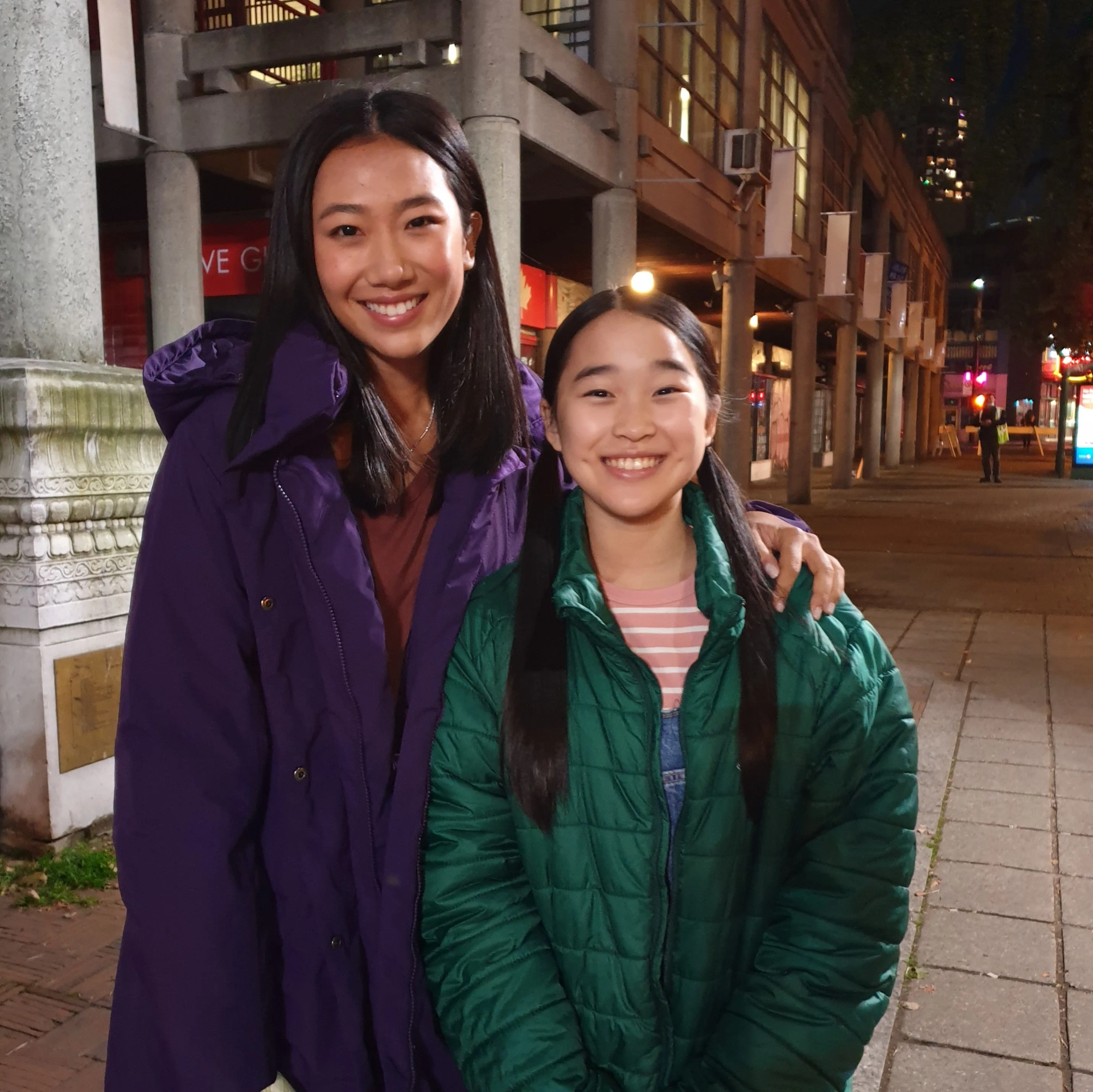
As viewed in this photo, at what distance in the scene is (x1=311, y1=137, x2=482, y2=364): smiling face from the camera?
1788mm

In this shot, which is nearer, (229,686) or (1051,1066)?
(229,686)

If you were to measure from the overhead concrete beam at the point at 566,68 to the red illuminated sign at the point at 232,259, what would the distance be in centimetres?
411

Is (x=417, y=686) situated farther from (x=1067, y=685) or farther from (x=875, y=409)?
(x=875, y=409)

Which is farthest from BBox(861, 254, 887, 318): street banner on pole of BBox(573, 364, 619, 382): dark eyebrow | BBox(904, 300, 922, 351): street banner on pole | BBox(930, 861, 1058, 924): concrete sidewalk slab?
BBox(573, 364, 619, 382): dark eyebrow

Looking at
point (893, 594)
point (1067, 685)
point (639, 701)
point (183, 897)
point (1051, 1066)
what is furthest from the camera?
point (893, 594)

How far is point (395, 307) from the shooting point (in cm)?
186

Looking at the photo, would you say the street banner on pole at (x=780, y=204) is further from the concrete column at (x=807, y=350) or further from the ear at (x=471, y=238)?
the ear at (x=471, y=238)

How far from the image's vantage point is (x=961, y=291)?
94625 millimetres

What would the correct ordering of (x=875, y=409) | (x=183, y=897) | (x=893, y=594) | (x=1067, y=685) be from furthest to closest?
(x=875, y=409)
(x=893, y=594)
(x=1067, y=685)
(x=183, y=897)

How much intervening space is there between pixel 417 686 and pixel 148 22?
412 inches

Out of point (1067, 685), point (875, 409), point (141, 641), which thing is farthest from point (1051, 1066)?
point (875, 409)

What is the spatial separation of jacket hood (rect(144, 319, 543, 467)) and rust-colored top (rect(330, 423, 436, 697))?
0.17m

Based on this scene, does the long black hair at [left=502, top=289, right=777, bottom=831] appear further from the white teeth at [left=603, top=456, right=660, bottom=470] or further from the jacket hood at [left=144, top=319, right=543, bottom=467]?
the jacket hood at [left=144, top=319, right=543, bottom=467]

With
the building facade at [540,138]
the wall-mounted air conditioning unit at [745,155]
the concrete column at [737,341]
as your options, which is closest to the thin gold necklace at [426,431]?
the building facade at [540,138]
